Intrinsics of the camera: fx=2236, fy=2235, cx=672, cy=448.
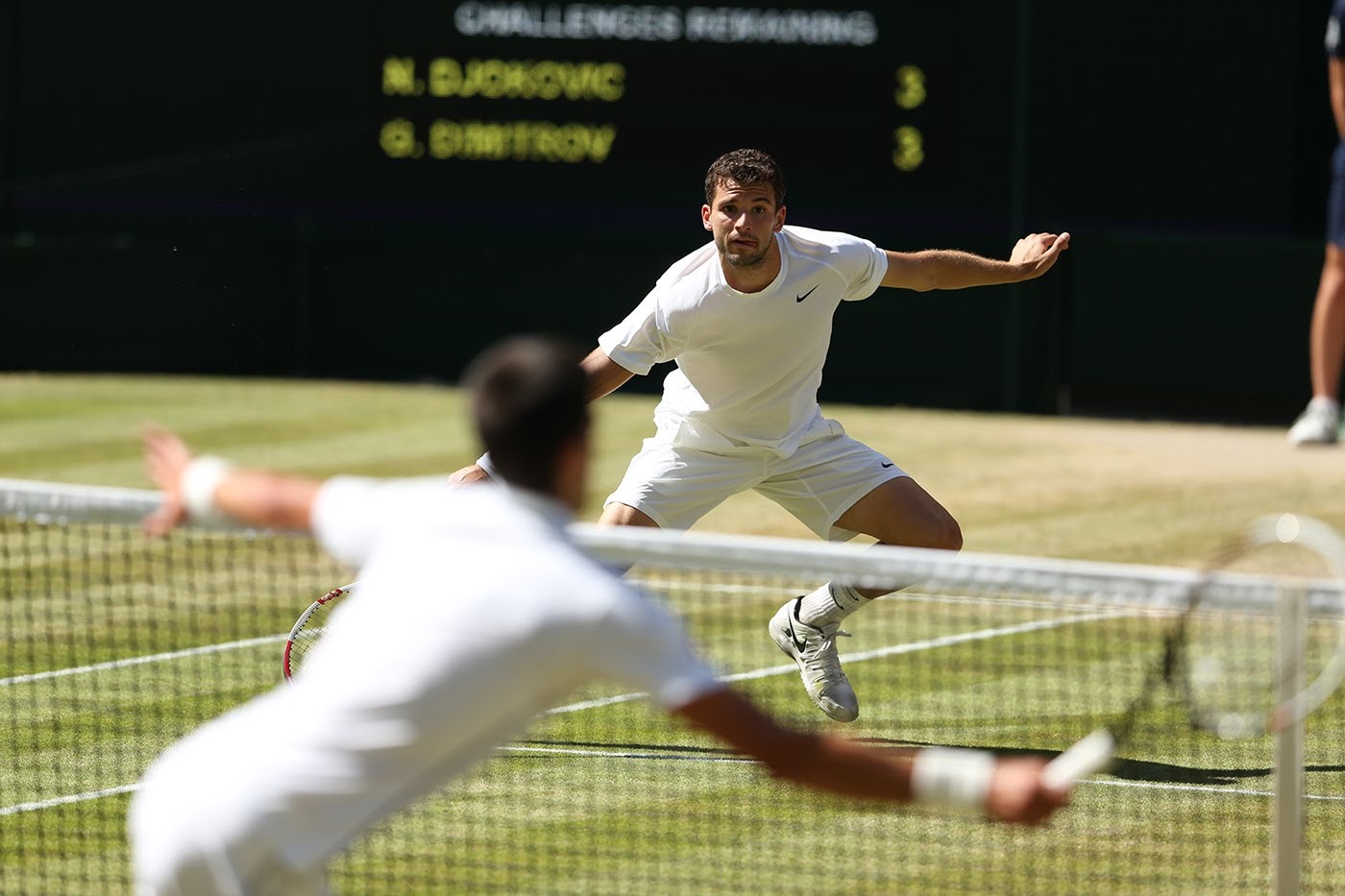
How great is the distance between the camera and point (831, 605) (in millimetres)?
8625

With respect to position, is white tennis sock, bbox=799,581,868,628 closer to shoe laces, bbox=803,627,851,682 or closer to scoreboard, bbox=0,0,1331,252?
shoe laces, bbox=803,627,851,682

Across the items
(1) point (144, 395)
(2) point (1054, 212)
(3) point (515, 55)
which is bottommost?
(1) point (144, 395)

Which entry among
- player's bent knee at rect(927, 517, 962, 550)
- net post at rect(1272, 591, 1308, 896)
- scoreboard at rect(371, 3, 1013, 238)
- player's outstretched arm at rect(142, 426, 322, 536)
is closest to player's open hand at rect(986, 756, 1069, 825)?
net post at rect(1272, 591, 1308, 896)

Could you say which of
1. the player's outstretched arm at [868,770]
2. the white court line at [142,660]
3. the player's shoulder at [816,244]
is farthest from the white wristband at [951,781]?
the white court line at [142,660]

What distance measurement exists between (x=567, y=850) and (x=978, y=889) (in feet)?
4.01

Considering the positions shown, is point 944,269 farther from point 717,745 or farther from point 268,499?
point 268,499

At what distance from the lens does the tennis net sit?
5.66 m

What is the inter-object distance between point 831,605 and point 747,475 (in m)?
0.61

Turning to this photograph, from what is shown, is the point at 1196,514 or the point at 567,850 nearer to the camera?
the point at 567,850

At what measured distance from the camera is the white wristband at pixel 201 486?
458 cm

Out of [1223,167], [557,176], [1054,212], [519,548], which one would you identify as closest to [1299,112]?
[1223,167]

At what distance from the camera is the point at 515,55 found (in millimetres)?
18141

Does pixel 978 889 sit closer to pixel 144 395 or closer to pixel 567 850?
pixel 567 850

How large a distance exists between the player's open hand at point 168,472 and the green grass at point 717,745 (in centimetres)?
189
